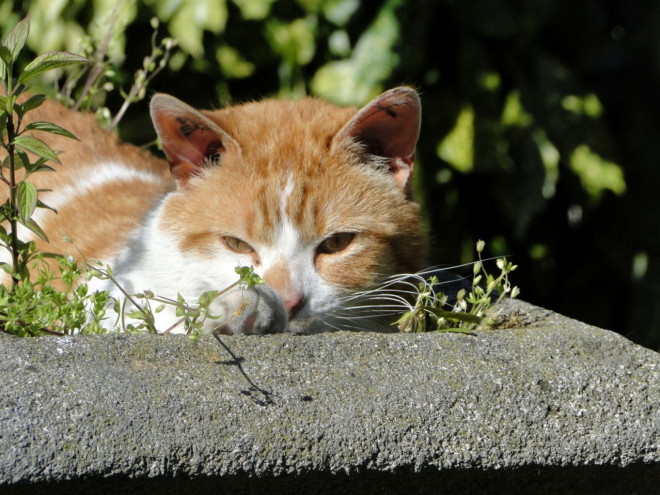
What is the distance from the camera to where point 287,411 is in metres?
1.30

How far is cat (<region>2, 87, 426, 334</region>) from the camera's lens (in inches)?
75.5

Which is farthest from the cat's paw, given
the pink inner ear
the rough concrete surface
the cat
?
the pink inner ear

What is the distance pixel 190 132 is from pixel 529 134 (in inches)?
60.9

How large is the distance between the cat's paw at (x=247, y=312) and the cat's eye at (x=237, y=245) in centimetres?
28

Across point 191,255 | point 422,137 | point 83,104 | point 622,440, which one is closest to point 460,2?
point 422,137

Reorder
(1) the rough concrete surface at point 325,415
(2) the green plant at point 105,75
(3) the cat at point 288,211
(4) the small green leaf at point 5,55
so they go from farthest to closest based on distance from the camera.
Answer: (2) the green plant at point 105,75
(3) the cat at point 288,211
(4) the small green leaf at point 5,55
(1) the rough concrete surface at point 325,415

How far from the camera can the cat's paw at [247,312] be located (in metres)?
1.62

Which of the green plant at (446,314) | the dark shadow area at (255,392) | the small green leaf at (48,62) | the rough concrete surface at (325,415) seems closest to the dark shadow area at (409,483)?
the rough concrete surface at (325,415)

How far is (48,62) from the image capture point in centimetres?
157

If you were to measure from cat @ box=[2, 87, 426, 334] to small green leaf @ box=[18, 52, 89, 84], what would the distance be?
0.38 meters

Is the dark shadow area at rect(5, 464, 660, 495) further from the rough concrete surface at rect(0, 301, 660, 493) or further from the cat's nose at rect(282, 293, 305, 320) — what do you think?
the cat's nose at rect(282, 293, 305, 320)

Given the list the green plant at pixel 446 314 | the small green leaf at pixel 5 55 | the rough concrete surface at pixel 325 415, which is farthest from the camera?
the green plant at pixel 446 314

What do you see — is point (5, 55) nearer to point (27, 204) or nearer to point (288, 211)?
point (27, 204)

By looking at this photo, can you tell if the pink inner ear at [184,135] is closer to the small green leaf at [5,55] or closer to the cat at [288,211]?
the cat at [288,211]
